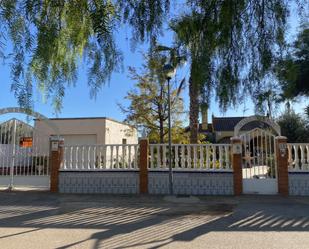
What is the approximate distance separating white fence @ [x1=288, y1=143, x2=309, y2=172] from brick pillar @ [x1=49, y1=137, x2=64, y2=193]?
333 inches

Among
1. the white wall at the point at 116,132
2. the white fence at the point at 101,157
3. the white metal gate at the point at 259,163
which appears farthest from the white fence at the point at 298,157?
the white wall at the point at 116,132

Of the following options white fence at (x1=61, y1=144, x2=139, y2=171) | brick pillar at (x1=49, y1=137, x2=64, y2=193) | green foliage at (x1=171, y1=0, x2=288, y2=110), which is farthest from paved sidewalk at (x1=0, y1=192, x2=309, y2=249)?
green foliage at (x1=171, y1=0, x2=288, y2=110)

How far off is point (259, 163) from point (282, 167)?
0.82 metres

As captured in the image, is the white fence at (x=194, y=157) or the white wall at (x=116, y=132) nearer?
the white fence at (x=194, y=157)

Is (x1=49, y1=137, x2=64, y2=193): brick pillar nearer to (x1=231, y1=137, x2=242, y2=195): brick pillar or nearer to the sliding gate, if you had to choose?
the sliding gate

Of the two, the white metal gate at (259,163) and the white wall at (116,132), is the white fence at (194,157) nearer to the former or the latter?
the white metal gate at (259,163)

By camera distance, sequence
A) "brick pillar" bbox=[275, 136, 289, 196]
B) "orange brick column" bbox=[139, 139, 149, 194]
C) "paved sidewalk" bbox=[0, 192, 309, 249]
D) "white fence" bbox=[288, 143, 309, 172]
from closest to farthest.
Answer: "paved sidewalk" bbox=[0, 192, 309, 249] < "brick pillar" bbox=[275, 136, 289, 196] < "white fence" bbox=[288, 143, 309, 172] < "orange brick column" bbox=[139, 139, 149, 194]

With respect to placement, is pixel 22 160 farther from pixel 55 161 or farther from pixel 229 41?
pixel 229 41

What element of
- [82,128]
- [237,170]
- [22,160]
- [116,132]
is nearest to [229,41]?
[237,170]

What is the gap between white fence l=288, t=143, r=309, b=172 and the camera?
1255 centimetres

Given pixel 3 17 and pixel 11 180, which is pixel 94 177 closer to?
pixel 11 180

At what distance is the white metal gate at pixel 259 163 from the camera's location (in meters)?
12.6

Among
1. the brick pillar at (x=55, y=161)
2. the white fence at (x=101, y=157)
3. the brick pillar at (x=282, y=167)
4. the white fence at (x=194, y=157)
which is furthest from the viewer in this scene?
the brick pillar at (x=55, y=161)

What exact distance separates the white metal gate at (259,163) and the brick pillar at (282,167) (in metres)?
0.18
